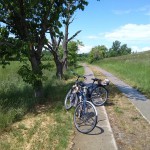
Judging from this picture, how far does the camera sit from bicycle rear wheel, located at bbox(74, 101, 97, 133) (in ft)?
26.1

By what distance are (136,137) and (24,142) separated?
8.92 ft

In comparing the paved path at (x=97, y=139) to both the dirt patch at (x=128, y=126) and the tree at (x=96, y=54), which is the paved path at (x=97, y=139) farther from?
the tree at (x=96, y=54)

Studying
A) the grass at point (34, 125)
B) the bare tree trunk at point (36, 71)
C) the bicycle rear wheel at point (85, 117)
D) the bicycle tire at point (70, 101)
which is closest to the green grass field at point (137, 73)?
the bicycle tire at point (70, 101)

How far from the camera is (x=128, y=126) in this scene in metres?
8.50

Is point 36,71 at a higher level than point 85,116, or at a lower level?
Answer: higher

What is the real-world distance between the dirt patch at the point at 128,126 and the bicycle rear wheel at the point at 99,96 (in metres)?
0.29

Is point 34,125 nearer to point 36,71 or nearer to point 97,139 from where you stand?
point 97,139

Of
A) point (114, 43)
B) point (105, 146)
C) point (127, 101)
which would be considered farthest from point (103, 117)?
point (114, 43)

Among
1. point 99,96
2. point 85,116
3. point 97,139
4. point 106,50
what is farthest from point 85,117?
point 106,50

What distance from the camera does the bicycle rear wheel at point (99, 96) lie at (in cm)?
1099

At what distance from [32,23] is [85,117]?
519cm

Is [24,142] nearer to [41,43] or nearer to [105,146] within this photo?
[105,146]

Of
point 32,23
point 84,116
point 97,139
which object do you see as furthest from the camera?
point 32,23

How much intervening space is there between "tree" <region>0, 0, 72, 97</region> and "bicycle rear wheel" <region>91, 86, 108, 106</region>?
6.60 feet
